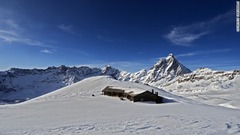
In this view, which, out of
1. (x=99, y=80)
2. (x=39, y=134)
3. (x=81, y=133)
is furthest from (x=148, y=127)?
(x=99, y=80)

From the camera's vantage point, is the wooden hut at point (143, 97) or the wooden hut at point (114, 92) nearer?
the wooden hut at point (143, 97)

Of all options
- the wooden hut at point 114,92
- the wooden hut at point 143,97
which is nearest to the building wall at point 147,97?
the wooden hut at point 143,97

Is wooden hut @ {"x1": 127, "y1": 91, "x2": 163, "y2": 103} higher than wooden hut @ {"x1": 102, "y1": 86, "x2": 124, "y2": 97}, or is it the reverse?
wooden hut @ {"x1": 102, "y1": 86, "x2": 124, "y2": 97}

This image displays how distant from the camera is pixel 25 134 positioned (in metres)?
16.8

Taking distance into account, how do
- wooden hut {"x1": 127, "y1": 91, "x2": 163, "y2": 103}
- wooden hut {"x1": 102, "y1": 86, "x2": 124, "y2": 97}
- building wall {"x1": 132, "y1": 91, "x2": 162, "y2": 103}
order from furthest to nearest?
wooden hut {"x1": 102, "y1": 86, "x2": 124, "y2": 97}
building wall {"x1": 132, "y1": 91, "x2": 162, "y2": 103}
wooden hut {"x1": 127, "y1": 91, "x2": 163, "y2": 103}

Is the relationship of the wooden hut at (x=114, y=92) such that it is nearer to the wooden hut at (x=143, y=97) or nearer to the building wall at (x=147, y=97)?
the wooden hut at (x=143, y=97)

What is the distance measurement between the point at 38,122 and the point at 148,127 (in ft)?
31.5

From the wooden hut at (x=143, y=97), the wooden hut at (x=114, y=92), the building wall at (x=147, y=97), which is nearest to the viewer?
the wooden hut at (x=143, y=97)

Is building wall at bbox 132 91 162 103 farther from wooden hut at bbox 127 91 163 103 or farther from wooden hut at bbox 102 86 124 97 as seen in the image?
wooden hut at bbox 102 86 124 97

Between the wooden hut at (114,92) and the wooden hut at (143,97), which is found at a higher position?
the wooden hut at (114,92)

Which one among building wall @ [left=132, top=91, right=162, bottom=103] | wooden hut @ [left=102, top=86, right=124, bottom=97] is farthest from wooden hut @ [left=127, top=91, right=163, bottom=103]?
wooden hut @ [left=102, top=86, right=124, bottom=97]

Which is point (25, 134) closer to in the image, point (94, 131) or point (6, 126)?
point (6, 126)

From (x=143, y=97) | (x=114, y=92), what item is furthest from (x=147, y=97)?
(x=114, y=92)

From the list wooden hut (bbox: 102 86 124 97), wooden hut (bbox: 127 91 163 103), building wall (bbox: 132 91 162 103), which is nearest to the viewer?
wooden hut (bbox: 127 91 163 103)
